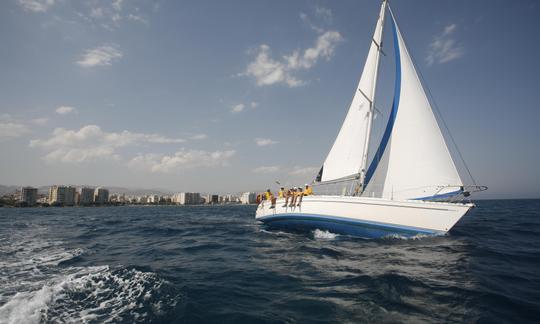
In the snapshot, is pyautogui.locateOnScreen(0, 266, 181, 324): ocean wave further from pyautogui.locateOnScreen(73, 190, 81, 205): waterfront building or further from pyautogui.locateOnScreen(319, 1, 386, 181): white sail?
pyautogui.locateOnScreen(73, 190, 81, 205): waterfront building

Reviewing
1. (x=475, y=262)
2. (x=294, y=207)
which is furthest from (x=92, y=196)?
(x=475, y=262)

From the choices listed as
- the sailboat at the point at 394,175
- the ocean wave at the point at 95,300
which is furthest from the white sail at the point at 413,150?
the ocean wave at the point at 95,300

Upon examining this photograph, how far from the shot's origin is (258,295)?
18.3 feet

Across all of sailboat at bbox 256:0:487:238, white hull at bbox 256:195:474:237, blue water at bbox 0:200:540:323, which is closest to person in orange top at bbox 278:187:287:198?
sailboat at bbox 256:0:487:238

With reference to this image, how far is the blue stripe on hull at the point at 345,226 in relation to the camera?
11.4 metres

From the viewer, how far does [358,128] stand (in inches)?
595

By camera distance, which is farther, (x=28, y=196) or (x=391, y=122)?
(x=28, y=196)

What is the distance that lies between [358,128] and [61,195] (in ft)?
401

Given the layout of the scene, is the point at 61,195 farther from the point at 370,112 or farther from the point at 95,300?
the point at 95,300

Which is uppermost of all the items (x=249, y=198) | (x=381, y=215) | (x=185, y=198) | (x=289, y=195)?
(x=289, y=195)

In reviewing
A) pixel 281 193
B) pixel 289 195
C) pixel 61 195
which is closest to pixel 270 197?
pixel 281 193

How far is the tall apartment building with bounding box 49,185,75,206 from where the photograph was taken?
10266 cm

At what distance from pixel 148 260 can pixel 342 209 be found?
8020mm

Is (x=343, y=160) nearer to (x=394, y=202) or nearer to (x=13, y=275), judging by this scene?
(x=394, y=202)
